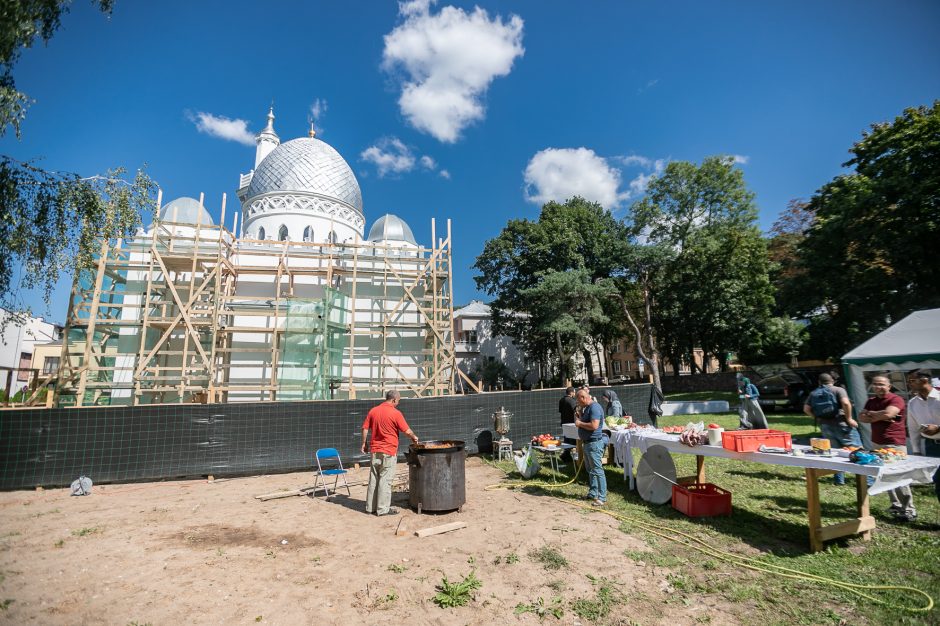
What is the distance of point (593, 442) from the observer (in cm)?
764

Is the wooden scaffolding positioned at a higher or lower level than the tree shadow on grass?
higher

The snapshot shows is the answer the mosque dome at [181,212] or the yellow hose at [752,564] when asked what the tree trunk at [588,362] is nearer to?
the mosque dome at [181,212]

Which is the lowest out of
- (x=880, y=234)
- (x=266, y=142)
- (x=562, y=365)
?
(x=562, y=365)

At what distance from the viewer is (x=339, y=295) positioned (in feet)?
60.4

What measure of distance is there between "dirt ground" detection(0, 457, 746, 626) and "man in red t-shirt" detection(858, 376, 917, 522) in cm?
385

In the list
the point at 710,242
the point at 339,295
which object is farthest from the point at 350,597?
the point at 710,242

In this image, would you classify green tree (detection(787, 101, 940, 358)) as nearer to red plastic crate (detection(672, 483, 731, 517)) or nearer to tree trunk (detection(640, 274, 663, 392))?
tree trunk (detection(640, 274, 663, 392))

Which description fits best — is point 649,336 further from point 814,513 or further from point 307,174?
point 814,513

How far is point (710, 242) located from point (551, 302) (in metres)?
11.9

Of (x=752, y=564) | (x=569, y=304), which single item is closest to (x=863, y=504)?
(x=752, y=564)

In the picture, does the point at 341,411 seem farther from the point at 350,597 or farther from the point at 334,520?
the point at 350,597

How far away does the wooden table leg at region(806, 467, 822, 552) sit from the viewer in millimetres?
5223

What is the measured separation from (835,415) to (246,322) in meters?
19.5

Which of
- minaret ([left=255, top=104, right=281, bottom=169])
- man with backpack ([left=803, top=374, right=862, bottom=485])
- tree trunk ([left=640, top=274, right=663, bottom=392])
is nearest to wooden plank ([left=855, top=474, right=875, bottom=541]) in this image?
man with backpack ([left=803, top=374, right=862, bottom=485])
